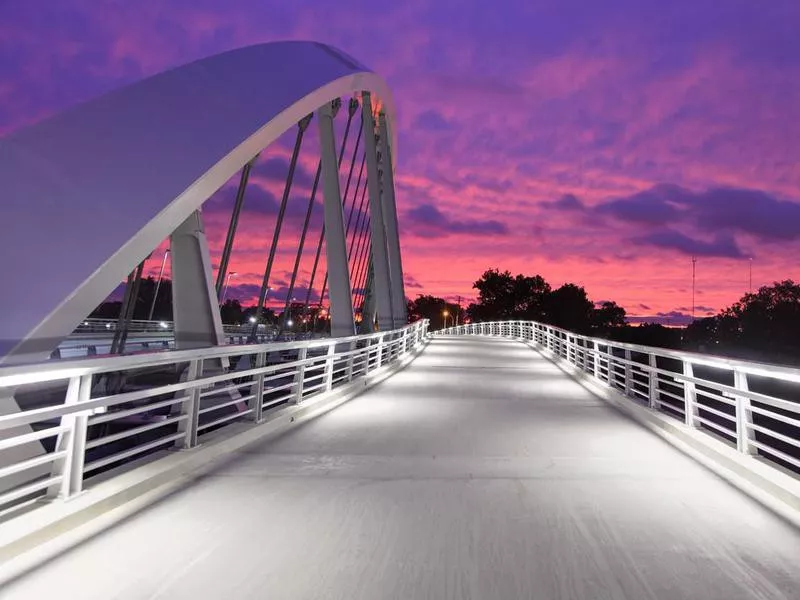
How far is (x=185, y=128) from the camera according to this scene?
40.3 ft

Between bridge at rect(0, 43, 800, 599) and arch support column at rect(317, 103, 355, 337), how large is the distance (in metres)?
7.05

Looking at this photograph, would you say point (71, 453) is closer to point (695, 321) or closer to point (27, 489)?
point (27, 489)

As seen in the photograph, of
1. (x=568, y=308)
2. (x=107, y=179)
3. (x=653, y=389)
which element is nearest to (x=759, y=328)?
(x=568, y=308)

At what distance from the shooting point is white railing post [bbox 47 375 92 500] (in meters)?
5.67

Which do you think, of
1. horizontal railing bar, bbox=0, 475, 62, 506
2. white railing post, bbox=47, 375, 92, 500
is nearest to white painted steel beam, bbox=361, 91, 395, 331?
white railing post, bbox=47, 375, 92, 500

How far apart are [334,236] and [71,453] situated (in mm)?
18249

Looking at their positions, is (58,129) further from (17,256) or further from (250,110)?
(250,110)

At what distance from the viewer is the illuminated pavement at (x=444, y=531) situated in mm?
4461

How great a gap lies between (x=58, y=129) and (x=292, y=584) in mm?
8866

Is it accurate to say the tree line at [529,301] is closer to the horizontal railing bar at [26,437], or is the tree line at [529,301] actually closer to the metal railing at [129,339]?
the metal railing at [129,339]

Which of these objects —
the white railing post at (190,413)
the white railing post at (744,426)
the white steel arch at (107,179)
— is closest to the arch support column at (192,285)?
the white steel arch at (107,179)

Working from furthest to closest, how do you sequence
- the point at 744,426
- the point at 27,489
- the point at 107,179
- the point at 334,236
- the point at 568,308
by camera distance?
1. the point at 568,308
2. the point at 334,236
3. the point at 107,179
4. the point at 744,426
5. the point at 27,489

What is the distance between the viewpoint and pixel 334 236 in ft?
77.7

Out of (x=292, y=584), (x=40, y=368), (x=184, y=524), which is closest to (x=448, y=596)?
(x=292, y=584)
